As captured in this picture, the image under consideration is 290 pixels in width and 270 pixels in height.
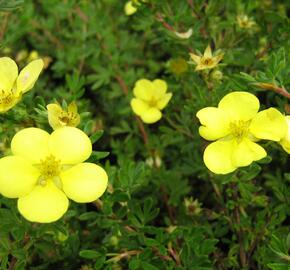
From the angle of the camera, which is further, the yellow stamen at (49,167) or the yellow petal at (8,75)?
the yellow petal at (8,75)

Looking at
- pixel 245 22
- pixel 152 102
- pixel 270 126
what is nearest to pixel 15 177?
pixel 270 126

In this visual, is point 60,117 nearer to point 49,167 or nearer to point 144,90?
point 49,167

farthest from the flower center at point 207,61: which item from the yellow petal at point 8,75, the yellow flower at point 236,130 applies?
the yellow petal at point 8,75

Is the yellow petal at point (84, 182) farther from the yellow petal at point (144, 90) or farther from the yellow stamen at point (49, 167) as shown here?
the yellow petal at point (144, 90)

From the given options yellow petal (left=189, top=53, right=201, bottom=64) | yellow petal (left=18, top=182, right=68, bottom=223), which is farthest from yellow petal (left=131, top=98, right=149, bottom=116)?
yellow petal (left=18, top=182, right=68, bottom=223)

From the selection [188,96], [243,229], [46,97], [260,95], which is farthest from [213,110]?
[46,97]
